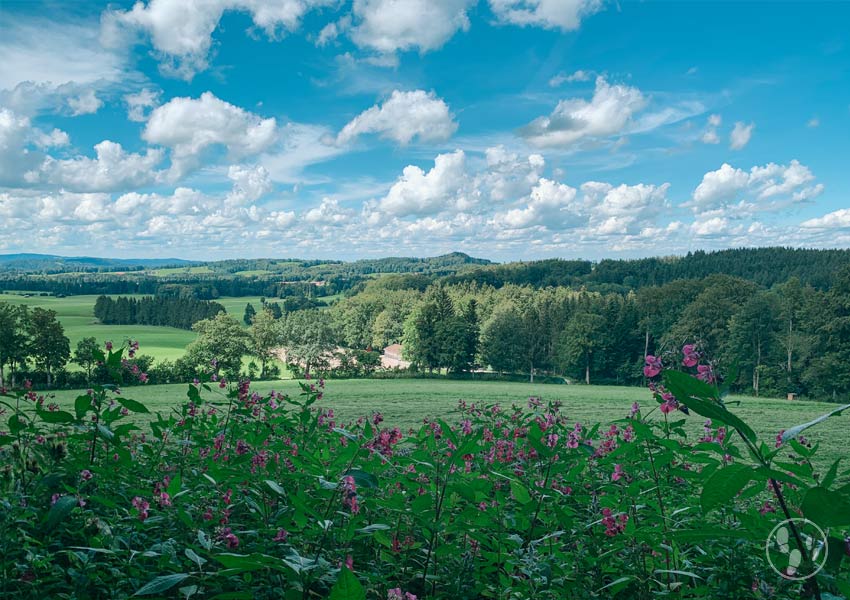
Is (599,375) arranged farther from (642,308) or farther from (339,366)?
(339,366)

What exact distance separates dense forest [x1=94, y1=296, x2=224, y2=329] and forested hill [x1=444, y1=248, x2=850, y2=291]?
226 feet

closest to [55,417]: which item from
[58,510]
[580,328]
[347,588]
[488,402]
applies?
[58,510]

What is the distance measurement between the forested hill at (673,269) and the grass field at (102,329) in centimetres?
7373

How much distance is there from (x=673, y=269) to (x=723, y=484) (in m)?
118

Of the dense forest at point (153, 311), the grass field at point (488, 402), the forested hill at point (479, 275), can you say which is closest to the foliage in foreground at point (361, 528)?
the grass field at point (488, 402)

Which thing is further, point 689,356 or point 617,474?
point 617,474

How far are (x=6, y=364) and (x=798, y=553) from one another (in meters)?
46.0

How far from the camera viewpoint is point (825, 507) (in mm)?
553

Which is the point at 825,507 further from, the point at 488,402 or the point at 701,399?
the point at 488,402

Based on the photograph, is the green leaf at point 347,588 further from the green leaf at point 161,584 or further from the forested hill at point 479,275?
the forested hill at point 479,275

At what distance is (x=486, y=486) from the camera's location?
2.07m

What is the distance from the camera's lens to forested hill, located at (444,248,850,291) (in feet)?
279

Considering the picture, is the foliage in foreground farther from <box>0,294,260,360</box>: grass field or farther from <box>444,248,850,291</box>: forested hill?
<box>444,248,850,291</box>: forested hill

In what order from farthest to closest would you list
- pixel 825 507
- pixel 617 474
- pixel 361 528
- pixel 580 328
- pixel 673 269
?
pixel 673 269 → pixel 580 328 → pixel 617 474 → pixel 361 528 → pixel 825 507
